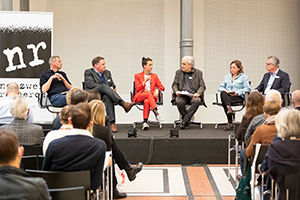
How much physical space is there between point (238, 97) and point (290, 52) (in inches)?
96.2

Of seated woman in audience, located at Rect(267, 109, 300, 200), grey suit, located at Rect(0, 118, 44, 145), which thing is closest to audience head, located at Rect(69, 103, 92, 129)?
grey suit, located at Rect(0, 118, 44, 145)

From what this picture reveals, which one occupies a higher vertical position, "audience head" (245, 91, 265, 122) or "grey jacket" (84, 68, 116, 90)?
"grey jacket" (84, 68, 116, 90)

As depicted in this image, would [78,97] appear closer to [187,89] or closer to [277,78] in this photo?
[187,89]

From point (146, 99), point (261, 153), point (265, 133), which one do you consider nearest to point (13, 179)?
point (261, 153)

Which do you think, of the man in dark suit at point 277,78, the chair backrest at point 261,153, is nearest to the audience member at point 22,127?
the chair backrest at point 261,153

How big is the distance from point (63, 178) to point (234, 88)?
4.29 meters

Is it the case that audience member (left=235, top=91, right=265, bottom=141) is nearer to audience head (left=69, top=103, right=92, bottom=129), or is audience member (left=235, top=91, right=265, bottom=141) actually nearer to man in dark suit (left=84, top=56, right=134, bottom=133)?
audience head (left=69, top=103, right=92, bottom=129)

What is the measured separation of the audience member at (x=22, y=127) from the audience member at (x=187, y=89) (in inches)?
121

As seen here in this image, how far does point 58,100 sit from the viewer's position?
17.7 ft

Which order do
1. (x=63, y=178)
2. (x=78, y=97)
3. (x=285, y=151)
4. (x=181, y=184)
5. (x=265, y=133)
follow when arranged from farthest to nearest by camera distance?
(x=181, y=184) → (x=78, y=97) → (x=265, y=133) → (x=285, y=151) → (x=63, y=178)

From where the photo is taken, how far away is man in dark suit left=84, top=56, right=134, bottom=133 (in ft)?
17.8

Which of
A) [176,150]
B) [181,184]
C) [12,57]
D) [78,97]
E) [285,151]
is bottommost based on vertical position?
[181,184]

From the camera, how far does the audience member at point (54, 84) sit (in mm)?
5375

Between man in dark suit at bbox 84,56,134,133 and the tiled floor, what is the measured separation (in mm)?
1105
